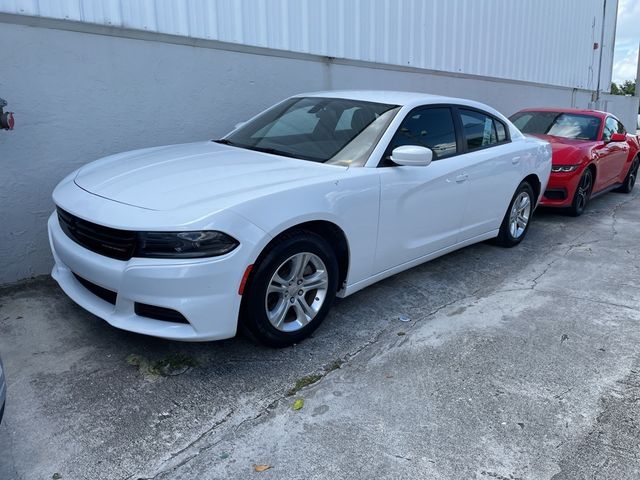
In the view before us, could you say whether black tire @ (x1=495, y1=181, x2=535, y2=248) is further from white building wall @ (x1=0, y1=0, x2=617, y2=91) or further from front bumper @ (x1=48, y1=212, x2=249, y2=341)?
front bumper @ (x1=48, y1=212, x2=249, y2=341)

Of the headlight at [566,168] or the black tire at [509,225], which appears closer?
the black tire at [509,225]

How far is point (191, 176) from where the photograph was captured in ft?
10.9

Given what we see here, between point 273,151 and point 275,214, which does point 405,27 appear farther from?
point 275,214

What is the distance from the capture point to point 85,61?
466 centimetres

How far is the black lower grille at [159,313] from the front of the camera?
9.51ft

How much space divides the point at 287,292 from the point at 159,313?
78 cm

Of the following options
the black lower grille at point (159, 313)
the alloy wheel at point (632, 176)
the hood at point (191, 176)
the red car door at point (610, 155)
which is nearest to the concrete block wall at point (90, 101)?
the hood at point (191, 176)

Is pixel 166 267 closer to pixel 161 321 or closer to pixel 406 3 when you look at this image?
pixel 161 321

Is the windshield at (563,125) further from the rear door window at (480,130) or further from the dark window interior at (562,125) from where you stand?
the rear door window at (480,130)

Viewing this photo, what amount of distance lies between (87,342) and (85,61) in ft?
8.54

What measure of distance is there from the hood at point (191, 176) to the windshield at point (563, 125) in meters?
5.66

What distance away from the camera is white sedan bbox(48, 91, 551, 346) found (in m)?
2.84

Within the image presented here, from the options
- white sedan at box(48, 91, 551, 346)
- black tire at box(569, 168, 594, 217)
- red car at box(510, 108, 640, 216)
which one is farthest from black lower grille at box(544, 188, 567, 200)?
white sedan at box(48, 91, 551, 346)

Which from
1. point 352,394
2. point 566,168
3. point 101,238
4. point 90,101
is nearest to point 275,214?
point 101,238
